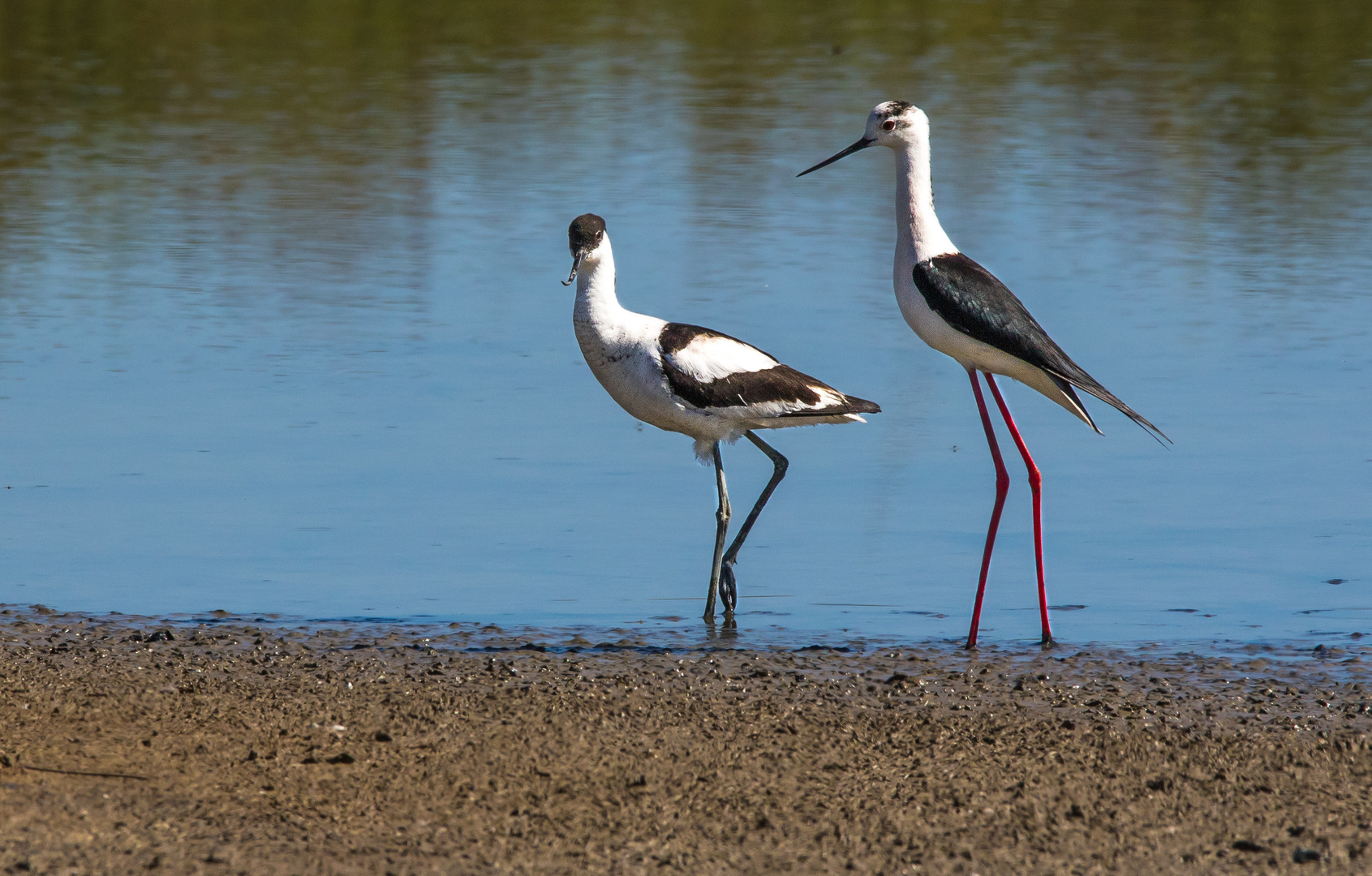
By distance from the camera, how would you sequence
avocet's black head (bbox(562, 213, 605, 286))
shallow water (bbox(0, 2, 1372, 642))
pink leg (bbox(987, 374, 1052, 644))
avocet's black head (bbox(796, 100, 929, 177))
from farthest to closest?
shallow water (bbox(0, 2, 1372, 642))
avocet's black head (bbox(562, 213, 605, 286))
avocet's black head (bbox(796, 100, 929, 177))
pink leg (bbox(987, 374, 1052, 644))

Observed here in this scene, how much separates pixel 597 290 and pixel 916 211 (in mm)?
1193

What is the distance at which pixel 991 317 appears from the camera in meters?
6.81

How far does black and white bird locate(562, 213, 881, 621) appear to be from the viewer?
7258mm

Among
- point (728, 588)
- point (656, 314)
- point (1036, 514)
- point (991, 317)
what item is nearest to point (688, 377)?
point (728, 588)

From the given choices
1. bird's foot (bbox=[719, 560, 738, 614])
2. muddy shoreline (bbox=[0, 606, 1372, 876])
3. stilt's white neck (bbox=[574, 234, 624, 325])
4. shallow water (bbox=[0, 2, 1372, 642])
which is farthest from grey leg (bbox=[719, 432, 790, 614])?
stilt's white neck (bbox=[574, 234, 624, 325])

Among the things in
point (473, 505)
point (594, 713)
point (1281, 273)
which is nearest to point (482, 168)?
point (1281, 273)

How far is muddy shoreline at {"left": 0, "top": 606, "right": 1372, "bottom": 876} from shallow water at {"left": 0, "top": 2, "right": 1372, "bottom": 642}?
56 centimetres

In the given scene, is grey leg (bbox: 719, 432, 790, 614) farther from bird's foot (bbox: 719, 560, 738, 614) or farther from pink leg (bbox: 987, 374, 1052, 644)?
pink leg (bbox: 987, 374, 1052, 644)

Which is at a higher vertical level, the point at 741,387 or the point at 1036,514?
the point at 741,387

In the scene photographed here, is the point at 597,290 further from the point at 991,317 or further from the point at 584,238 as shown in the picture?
the point at 991,317

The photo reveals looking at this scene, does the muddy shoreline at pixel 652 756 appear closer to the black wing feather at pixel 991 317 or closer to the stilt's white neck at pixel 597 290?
the black wing feather at pixel 991 317

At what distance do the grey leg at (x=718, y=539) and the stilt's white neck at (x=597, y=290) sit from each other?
25.7 inches

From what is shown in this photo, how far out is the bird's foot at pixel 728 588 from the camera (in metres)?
7.39

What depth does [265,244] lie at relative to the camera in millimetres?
14430
